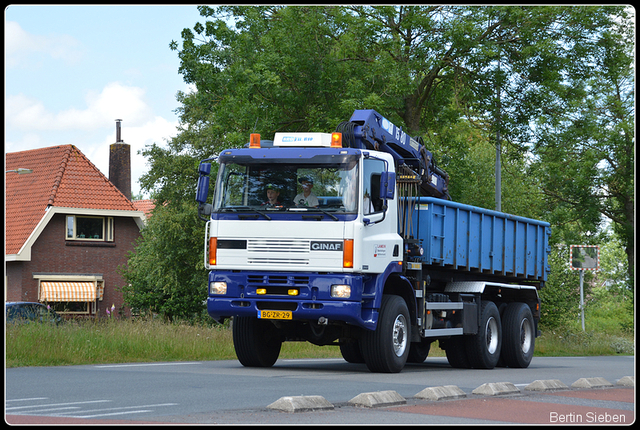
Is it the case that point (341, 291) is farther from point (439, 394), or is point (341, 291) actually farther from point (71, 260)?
point (71, 260)

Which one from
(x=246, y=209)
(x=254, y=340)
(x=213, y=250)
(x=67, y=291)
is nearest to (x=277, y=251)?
(x=246, y=209)

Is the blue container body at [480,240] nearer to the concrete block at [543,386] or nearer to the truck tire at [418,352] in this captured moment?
the truck tire at [418,352]


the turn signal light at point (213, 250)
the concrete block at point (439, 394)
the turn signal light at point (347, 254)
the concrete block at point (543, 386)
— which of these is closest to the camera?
the concrete block at point (439, 394)

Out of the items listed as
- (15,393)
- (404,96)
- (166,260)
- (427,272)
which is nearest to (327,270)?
(427,272)

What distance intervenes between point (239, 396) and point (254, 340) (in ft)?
16.3

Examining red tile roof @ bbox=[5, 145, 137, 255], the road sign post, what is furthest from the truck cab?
red tile roof @ bbox=[5, 145, 137, 255]

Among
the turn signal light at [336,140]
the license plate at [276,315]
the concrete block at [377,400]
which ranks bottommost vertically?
the concrete block at [377,400]

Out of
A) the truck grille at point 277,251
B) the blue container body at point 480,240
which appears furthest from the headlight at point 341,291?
the blue container body at point 480,240

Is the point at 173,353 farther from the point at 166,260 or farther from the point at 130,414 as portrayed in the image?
the point at 166,260

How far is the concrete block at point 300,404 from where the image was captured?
8.58m

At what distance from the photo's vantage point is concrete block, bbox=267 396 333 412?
28.1 feet

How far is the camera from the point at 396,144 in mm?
16312

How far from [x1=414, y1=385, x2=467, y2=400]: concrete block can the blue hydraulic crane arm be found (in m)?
5.66

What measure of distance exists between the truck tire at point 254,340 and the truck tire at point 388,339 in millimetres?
1954
